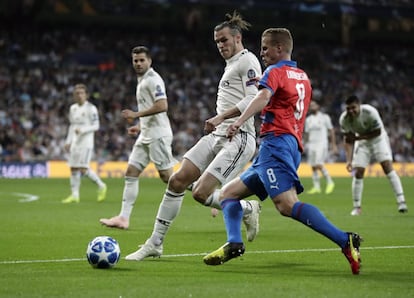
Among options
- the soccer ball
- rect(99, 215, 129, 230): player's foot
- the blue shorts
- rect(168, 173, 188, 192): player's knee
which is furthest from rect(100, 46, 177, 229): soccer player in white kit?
the blue shorts

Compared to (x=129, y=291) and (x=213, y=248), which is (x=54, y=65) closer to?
(x=213, y=248)

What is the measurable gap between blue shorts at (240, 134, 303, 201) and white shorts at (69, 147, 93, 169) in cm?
1203

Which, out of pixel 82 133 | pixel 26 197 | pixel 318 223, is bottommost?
pixel 26 197

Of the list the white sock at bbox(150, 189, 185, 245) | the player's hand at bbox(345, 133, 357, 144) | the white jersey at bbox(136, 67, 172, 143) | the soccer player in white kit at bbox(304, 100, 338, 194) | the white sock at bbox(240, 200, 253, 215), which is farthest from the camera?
the soccer player in white kit at bbox(304, 100, 338, 194)

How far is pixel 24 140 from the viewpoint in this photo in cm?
3453

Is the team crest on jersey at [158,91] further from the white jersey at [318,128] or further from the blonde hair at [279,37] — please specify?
the white jersey at [318,128]

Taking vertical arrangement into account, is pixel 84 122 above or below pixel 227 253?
above

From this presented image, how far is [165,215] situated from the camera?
9.42m

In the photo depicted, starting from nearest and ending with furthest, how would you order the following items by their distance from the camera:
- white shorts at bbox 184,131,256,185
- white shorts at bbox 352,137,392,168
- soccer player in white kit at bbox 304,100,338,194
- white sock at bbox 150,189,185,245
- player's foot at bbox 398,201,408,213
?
white sock at bbox 150,189,185,245, white shorts at bbox 184,131,256,185, white shorts at bbox 352,137,392,168, player's foot at bbox 398,201,408,213, soccer player in white kit at bbox 304,100,338,194

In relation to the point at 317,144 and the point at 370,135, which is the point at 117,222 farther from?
the point at 317,144

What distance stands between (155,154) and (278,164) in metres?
4.85

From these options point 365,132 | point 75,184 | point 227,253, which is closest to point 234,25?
point 227,253

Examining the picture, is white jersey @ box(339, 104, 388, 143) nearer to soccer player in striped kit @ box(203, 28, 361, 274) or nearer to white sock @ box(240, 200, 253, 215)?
white sock @ box(240, 200, 253, 215)

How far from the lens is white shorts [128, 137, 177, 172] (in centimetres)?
1280
